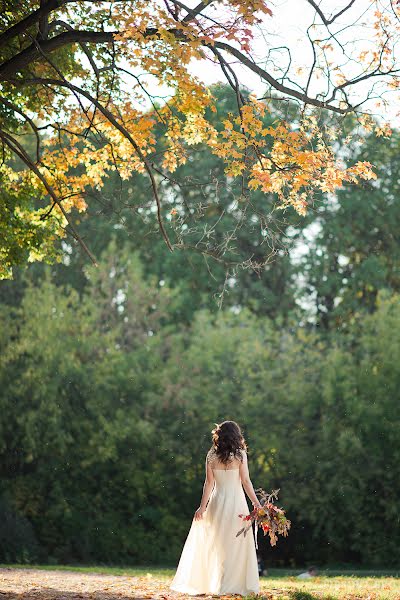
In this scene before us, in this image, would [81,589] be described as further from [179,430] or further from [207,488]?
[179,430]

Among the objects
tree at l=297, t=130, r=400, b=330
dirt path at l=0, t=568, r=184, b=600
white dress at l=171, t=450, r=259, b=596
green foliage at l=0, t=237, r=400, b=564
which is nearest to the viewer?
white dress at l=171, t=450, r=259, b=596

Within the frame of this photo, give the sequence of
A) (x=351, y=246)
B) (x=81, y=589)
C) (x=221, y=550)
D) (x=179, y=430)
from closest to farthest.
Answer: (x=221, y=550), (x=81, y=589), (x=179, y=430), (x=351, y=246)

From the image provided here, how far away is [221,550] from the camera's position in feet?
25.6

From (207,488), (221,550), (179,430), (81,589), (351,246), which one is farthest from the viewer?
(351,246)

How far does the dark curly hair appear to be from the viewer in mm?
7820

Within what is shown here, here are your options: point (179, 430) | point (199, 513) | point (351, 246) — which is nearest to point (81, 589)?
point (199, 513)

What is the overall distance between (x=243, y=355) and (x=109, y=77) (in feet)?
31.4

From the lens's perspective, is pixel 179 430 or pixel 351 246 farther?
pixel 351 246

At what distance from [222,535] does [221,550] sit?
123mm

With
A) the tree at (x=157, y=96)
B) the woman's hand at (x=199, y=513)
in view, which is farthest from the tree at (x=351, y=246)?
the woman's hand at (x=199, y=513)

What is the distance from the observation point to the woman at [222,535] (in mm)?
7758

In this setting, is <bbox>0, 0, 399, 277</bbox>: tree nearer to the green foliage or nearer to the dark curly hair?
the dark curly hair

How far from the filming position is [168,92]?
30.8 ft

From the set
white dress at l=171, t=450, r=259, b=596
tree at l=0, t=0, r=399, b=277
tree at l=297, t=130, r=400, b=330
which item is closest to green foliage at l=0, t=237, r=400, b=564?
tree at l=297, t=130, r=400, b=330
